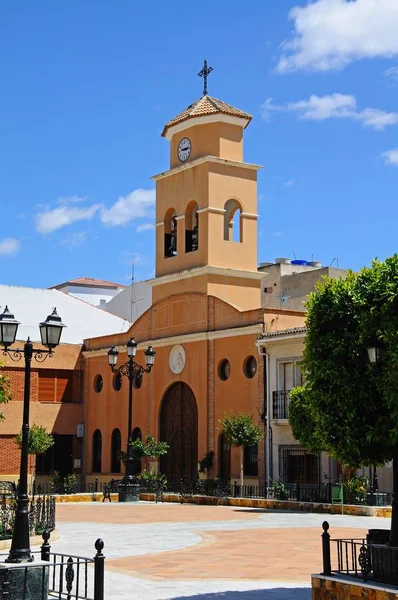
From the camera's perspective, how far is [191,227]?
3888cm

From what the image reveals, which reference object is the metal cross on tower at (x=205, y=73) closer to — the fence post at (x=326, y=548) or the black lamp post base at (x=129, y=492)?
the black lamp post base at (x=129, y=492)

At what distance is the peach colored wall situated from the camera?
37.8 m

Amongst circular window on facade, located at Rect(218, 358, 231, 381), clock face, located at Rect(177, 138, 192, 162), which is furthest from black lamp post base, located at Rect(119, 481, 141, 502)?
clock face, located at Rect(177, 138, 192, 162)

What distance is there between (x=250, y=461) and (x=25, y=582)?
23.9m

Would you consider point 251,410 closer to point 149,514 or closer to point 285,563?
point 149,514

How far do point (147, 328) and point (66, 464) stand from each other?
828 cm

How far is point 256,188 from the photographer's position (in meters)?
38.6

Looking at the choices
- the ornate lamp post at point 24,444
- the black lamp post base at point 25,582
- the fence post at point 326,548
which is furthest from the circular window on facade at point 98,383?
the fence post at point 326,548

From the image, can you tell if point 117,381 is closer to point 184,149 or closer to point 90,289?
point 184,149

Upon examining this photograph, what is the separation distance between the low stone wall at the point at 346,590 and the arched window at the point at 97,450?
32455mm

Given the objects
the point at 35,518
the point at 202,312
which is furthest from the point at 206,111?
the point at 35,518

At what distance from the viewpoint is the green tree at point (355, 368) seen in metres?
10.9

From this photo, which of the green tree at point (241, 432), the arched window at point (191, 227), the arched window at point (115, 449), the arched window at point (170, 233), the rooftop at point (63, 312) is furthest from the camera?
the rooftop at point (63, 312)

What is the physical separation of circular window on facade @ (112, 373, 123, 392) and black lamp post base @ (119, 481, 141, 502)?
10.2 metres
